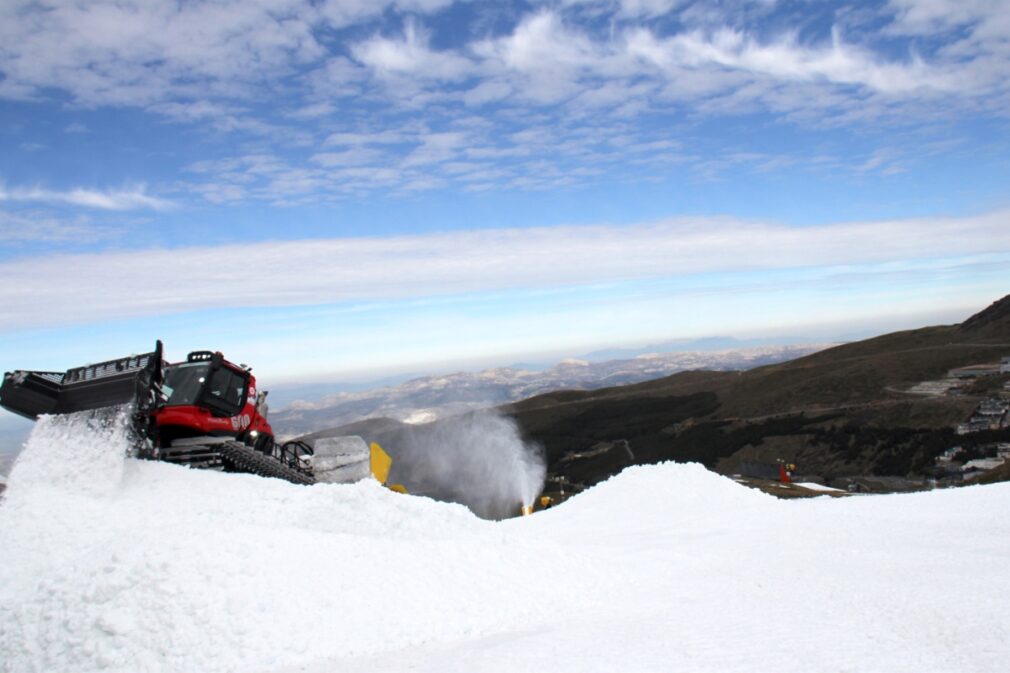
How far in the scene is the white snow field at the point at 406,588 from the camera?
7.71 meters

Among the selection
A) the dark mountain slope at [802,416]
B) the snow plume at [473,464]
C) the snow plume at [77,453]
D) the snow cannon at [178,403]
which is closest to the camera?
the snow plume at [77,453]

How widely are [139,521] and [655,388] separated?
6554 inches

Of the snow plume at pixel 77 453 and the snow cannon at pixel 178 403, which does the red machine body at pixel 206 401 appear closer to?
the snow cannon at pixel 178 403

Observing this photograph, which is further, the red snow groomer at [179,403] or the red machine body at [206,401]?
the red machine body at [206,401]

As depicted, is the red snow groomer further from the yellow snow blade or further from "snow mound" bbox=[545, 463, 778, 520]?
"snow mound" bbox=[545, 463, 778, 520]

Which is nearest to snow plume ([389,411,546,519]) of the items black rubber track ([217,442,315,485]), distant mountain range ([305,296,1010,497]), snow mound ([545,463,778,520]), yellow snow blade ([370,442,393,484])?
distant mountain range ([305,296,1010,497])

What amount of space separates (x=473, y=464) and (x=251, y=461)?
77866mm

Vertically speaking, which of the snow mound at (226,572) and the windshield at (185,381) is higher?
the windshield at (185,381)

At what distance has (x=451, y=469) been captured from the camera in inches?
3506

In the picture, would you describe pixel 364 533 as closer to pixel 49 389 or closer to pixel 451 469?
pixel 49 389

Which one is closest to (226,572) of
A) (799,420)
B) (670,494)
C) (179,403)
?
(179,403)

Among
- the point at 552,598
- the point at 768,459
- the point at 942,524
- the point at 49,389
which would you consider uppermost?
the point at 49,389

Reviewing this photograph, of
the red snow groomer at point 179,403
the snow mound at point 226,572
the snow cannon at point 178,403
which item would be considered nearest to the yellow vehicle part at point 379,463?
the snow cannon at point 178,403

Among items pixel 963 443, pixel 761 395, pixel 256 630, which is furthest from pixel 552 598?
pixel 761 395
